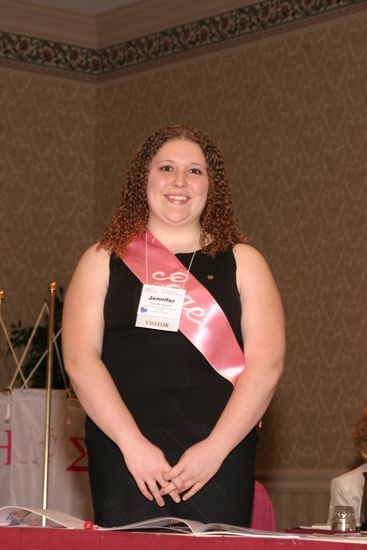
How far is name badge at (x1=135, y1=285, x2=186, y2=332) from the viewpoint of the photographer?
201 centimetres

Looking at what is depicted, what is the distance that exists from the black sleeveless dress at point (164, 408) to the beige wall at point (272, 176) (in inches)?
143

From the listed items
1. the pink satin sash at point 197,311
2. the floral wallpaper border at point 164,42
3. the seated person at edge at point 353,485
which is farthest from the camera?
the floral wallpaper border at point 164,42

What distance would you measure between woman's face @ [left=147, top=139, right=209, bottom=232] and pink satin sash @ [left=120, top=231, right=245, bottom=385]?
2.8 inches

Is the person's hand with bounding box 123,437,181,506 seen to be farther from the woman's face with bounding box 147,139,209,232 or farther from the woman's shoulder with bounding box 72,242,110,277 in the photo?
the woman's face with bounding box 147,139,209,232

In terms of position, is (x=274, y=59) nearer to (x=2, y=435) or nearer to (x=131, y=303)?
(x=2, y=435)

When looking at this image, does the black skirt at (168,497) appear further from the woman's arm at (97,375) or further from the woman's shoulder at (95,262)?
the woman's shoulder at (95,262)

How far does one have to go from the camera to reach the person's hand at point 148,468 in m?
1.85

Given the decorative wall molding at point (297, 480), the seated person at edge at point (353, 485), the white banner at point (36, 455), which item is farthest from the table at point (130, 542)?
the decorative wall molding at point (297, 480)

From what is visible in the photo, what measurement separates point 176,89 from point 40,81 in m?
0.88

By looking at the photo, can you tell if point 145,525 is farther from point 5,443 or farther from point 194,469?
point 5,443

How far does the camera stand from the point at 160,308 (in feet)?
6.59

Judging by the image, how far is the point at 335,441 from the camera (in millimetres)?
5652

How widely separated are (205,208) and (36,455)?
3.05m

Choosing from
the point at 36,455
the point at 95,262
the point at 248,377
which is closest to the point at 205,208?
the point at 95,262
